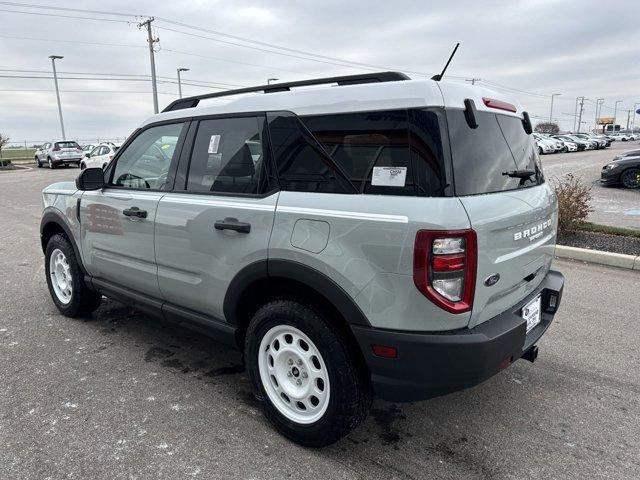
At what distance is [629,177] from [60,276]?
50.8 feet

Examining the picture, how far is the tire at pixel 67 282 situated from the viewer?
441cm

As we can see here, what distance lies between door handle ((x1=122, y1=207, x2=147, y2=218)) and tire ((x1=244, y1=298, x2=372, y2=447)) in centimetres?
123

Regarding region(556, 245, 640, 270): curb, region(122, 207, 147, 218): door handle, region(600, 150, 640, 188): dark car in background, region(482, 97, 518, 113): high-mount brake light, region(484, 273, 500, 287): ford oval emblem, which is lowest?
region(556, 245, 640, 270): curb

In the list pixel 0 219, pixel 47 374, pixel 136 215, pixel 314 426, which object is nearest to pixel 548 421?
pixel 314 426

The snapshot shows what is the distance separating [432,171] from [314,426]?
1.47m

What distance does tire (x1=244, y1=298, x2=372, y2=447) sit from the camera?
2.46 meters

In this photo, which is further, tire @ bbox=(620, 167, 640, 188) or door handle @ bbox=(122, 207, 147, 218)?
tire @ bbox=(620, 167, 640, 188)

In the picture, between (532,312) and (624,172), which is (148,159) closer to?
(532,312)

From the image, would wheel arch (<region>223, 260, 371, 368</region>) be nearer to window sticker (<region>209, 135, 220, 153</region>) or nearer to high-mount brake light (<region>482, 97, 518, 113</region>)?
window sticker (<region>209, 135, 220, 153</region>)

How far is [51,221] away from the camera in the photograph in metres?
4.58

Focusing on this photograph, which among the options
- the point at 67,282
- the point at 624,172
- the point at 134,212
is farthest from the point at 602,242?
the point at 624,172

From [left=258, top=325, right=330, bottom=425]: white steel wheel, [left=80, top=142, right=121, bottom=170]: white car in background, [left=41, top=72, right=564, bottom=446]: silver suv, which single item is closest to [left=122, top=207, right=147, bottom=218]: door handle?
[left=41, top=72, right=564, bottom=446]: silver suv

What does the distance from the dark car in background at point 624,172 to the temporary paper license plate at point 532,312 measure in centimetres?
1388

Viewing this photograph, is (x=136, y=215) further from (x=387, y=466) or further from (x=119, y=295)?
(x=387, y=466)
